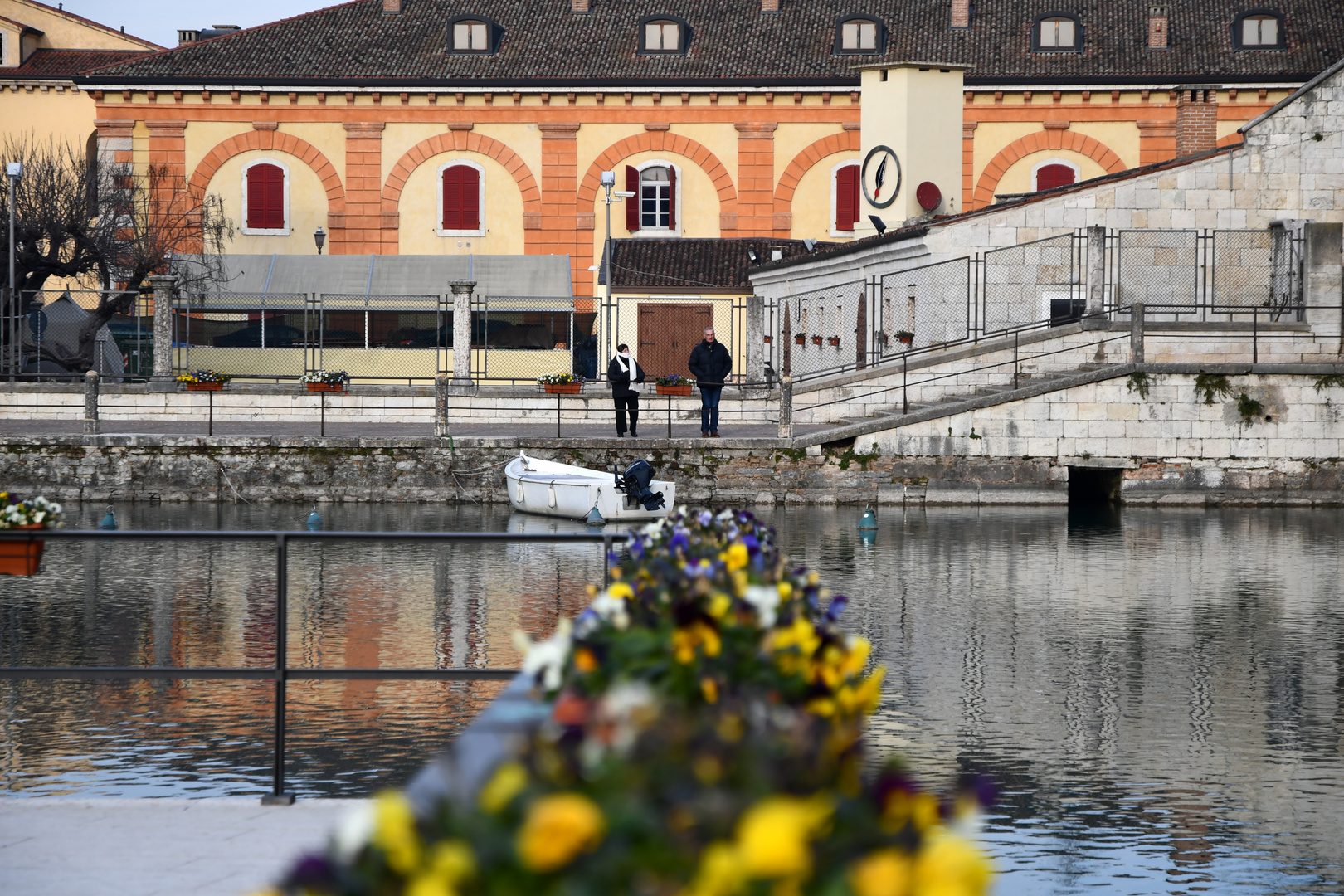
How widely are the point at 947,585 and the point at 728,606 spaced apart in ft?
39.4

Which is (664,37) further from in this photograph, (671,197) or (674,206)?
(674,206)

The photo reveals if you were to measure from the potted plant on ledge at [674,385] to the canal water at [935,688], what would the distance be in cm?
1372

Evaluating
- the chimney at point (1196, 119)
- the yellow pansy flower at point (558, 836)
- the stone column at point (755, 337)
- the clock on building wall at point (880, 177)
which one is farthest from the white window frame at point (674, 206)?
the yellow pansy flower at point (558, 836)

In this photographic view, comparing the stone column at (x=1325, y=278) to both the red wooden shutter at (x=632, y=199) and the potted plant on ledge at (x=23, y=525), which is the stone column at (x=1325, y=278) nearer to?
the red wooden shutter at (x=632, y=199)

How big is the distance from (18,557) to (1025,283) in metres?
24.8

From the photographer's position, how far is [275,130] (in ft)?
157

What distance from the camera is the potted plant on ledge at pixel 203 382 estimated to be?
3109cm

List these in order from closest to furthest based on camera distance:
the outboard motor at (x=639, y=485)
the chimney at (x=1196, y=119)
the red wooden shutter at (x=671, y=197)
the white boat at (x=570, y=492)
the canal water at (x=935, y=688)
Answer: the canal water at (x=935, y=688), the outboard motor at (x=639, y=485), the white boat at (x=570, y=492), the chimney at (x=1196, y=119), the red wooden shutter at (x=671, y=197)

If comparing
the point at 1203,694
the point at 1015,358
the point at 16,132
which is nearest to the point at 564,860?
the point at 1203,694

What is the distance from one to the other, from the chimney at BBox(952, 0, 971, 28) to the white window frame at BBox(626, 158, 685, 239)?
931 cm

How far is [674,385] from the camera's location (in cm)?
3081

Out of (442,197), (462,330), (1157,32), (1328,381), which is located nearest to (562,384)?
(462,330)

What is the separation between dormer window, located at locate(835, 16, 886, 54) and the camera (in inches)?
1903

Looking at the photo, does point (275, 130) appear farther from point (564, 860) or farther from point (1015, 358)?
point (564, 860)
